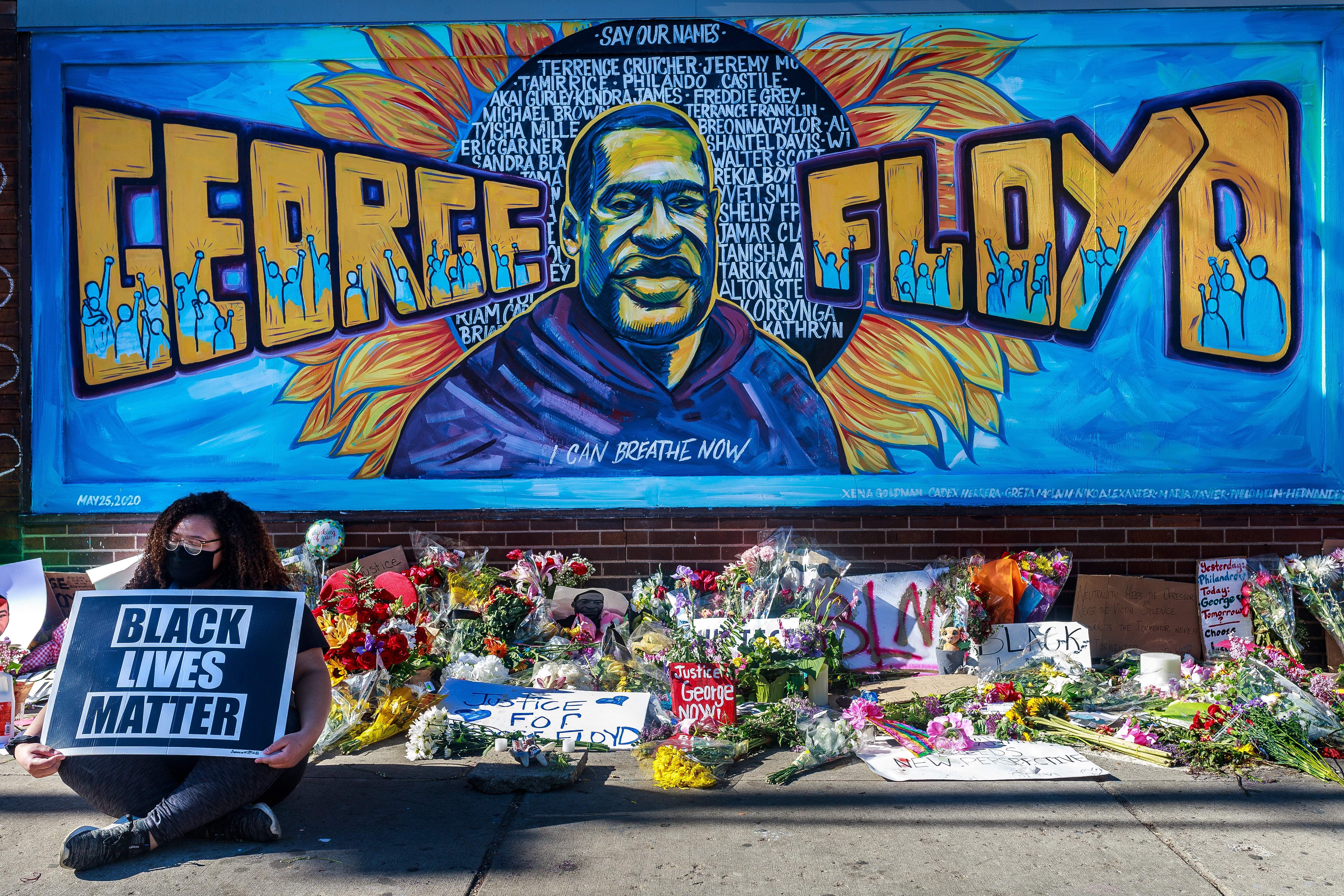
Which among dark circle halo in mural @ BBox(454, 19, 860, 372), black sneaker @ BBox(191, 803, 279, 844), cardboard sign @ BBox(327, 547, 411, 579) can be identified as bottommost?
black sneaker @ BBox(191, 803, 279, 844)

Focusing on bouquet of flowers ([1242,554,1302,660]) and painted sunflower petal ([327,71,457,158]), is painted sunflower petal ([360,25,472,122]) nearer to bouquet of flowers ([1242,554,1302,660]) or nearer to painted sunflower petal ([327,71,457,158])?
painted sunflower petal ([327,71,457,158])

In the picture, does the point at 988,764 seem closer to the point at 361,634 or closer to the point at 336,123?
the point at 361,634

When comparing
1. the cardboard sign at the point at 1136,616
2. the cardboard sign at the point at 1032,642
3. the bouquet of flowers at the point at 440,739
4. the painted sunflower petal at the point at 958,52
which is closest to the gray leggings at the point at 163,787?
the bouquet of flowers at the point at 440,739

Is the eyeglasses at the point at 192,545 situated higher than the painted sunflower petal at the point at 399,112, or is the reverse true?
the painted sunflower petal at the point at 399,112

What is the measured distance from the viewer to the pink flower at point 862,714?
4.36 m

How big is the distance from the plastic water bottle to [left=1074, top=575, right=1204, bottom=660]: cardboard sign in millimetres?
5667

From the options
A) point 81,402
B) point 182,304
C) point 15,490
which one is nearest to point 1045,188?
point 182,304

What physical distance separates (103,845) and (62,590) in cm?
346

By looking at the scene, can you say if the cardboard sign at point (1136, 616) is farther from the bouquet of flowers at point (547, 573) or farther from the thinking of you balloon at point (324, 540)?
the thinking of you balloon at point (324, 540)

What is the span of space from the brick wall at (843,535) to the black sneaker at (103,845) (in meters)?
3.11

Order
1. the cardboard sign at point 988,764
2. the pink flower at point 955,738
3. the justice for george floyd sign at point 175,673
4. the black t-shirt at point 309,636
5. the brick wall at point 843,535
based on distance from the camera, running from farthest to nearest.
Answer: the brick wall at point 843,535, the pink flower at point 955,738, the cardboard sign at point 988,764, the black t-shirt at point 309,636, the justice for george floyd sign at point 175,673

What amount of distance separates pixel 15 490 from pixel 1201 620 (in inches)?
297

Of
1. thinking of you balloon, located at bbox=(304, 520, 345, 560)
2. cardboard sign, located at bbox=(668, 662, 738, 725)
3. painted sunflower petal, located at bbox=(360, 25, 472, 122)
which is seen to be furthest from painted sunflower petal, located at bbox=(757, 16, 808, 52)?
thinking of you balloon, located at bbox=(304, 520, 345, 560)

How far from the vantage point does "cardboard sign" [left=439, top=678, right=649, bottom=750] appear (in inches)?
179
